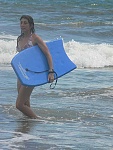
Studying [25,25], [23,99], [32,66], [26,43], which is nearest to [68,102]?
[23,99]

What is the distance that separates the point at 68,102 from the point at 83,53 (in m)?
6.31

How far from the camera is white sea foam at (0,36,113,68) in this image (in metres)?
15.3

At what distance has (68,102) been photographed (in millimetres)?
10180

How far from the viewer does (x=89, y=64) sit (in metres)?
15.1

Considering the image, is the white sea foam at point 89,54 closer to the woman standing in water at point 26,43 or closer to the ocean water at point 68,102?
the ocean water at point 68,102

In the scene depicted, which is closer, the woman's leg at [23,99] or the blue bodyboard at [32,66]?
the blue bodyboard at [32,66]

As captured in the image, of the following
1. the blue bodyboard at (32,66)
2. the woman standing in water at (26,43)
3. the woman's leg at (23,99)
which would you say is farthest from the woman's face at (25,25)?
the woman's leg at (23,99)

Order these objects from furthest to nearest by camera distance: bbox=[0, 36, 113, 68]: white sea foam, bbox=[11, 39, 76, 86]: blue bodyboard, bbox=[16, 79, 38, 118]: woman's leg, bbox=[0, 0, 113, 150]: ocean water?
bbox=[0, 36, 113, 68]: white sea foam < bbox=[16, 79, 38, 118]: woman's leg < bbox=[11, 39, 76, 86]: blue bodyboard < bbox=[0, 0, 113, 150]: ocean water

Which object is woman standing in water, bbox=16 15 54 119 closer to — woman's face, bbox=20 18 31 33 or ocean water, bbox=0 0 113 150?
woman's face, bbox=20 18 31 33

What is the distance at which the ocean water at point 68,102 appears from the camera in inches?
304

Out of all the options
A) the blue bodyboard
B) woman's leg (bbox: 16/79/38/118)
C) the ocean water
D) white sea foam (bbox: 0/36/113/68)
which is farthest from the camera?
white sea foam (bbox: 0/36/113/68)

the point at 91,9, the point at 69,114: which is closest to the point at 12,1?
the point at 91,9

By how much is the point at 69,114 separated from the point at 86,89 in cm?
212

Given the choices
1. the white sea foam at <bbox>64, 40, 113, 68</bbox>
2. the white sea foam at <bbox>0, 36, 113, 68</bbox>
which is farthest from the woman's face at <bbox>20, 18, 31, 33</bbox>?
the white sea foam at <bbox>64, 40, 113, 68</bbox>
